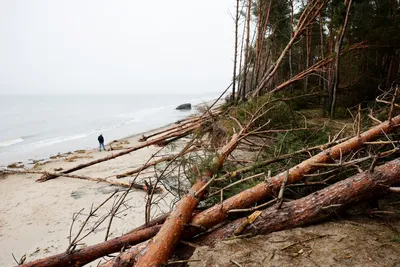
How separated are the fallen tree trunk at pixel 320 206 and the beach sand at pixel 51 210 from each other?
162cm

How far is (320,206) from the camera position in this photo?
2660 mm

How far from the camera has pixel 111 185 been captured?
7891 millimetres

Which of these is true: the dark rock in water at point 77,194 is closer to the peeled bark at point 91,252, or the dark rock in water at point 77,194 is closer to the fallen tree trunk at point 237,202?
the peeled bark at point 91,252

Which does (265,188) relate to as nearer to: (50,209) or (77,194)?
(50,209)

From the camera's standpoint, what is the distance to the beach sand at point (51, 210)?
5191mm

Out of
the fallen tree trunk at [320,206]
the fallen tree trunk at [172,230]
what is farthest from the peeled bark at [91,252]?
the fallen tree trunk at [320,206]

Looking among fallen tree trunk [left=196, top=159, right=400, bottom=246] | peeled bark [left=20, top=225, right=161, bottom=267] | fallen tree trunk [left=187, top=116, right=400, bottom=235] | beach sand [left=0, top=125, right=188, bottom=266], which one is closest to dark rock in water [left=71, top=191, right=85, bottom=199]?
beach sand [left=0, top=125, right=188, bottom=266]

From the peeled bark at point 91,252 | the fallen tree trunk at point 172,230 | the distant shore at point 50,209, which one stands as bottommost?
the distant shore at point 50,209

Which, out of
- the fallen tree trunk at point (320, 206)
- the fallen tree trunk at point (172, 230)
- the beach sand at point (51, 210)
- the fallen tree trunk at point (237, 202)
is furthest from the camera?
the beach sand at point (51, 210)

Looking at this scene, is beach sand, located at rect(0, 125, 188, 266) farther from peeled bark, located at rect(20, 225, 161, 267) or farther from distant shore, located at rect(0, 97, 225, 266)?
peeled bark, located at rect(20, 225, 161, 267)

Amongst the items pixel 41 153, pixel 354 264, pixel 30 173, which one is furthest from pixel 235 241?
pixel 41 153

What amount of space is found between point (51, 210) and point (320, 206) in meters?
7.23

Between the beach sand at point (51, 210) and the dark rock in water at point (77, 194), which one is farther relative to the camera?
the dark rock in water at point (77, 194)

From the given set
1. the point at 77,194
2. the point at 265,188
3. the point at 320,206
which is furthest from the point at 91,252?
the point at 77,194
